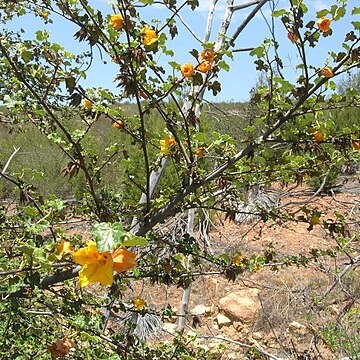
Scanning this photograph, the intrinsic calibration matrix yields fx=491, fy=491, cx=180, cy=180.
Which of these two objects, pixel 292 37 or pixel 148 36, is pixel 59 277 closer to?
pixel 148 36

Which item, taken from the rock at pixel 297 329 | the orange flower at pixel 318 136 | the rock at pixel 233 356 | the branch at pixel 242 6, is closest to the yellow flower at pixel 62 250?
the orange flower at pixel 318 136

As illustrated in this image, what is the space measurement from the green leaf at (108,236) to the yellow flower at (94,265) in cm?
13

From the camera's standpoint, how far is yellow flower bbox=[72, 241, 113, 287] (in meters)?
0.87

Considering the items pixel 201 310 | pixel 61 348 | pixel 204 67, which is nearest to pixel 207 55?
pixel 204 67

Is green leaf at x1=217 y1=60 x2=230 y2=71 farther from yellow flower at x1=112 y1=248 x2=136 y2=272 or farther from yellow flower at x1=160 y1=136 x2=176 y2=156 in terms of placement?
yellow flower at x1=112 y1=248 x2=136 y2=272

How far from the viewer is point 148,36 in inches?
48.7

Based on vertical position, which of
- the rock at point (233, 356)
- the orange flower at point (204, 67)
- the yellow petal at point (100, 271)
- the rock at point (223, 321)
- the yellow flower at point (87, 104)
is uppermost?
the orange flower at point (204, 67)

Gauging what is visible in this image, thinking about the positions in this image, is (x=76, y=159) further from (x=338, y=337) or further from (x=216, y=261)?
(x=338, y=337)

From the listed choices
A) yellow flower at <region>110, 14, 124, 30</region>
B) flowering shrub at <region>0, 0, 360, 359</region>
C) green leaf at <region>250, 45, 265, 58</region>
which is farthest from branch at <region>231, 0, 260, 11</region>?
yellow flower at <region>110, 14, 124, 30</region>

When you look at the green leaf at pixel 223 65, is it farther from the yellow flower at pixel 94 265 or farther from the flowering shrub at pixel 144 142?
the yellow flower at pixel 94 265

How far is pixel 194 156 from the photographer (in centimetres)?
156

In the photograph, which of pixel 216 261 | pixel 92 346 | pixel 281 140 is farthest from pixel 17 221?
pixel 281 140

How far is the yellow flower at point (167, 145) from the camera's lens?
151cm

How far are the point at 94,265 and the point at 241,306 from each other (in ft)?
17.5
